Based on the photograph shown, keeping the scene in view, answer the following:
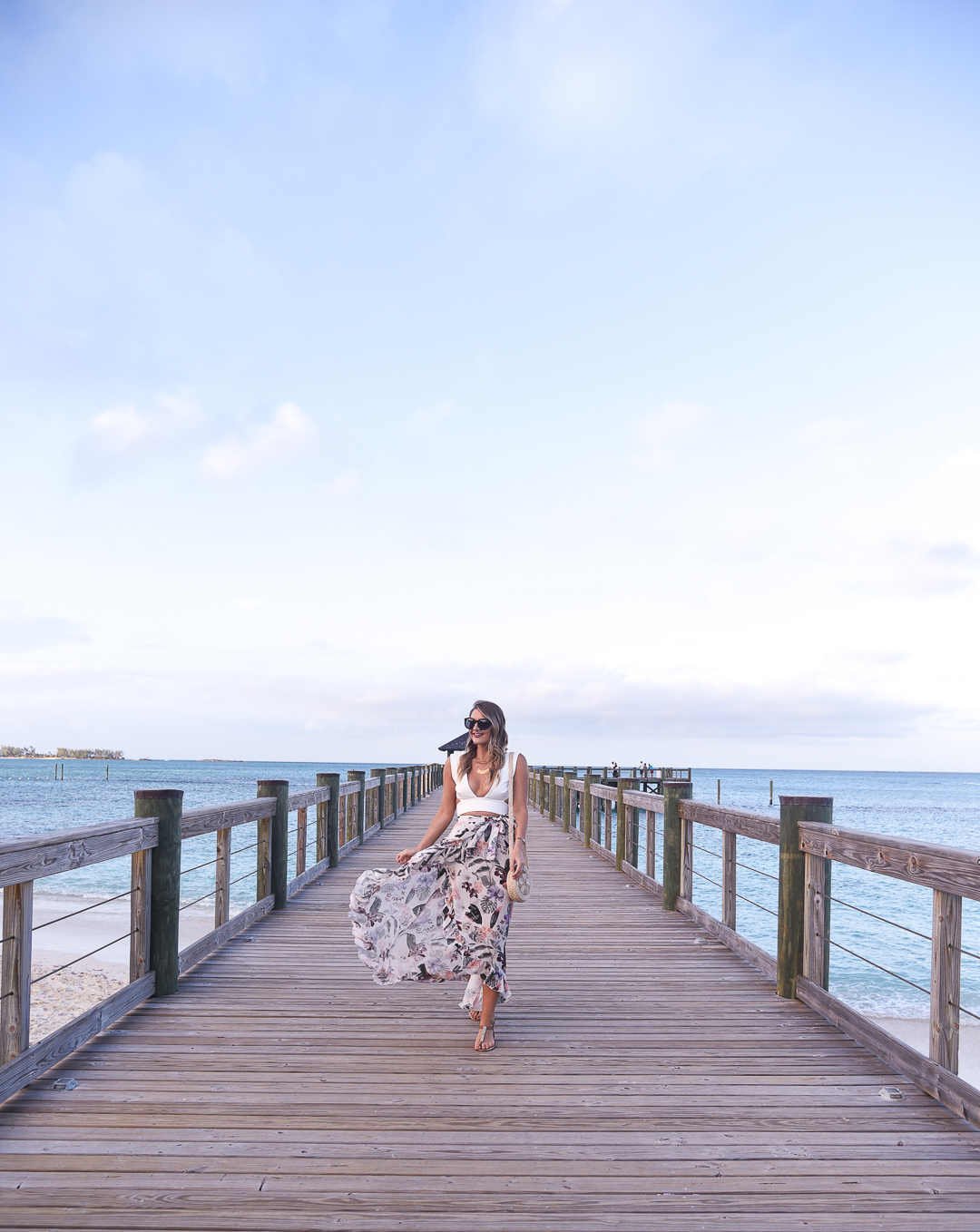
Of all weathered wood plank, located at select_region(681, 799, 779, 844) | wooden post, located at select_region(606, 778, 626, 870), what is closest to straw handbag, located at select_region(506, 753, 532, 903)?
weathered wood plank, located at select_region(681, 799, 779, 844)

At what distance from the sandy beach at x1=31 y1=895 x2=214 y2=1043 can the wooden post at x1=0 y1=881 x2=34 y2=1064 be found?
594cm

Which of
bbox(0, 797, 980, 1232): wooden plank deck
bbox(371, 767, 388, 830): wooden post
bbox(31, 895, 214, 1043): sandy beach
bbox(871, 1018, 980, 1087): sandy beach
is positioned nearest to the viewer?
bbox(0, 797, 980, 1232): wooden plank deck

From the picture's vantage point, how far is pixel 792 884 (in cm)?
461

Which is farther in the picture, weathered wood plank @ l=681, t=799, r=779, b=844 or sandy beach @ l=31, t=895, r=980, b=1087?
sandy beach @ l=31, t=895, r=980, b=1087

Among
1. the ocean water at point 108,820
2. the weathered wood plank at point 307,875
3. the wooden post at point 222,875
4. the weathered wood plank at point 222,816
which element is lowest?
the ocean water at point 108,820

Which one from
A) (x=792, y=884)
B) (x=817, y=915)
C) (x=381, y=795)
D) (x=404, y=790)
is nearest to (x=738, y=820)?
(x=792, y=884)

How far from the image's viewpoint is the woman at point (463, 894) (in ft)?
13.1

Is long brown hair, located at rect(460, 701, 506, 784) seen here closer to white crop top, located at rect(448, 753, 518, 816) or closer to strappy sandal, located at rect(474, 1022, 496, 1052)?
white crop top, located at rect(448, 753, 518, 816)

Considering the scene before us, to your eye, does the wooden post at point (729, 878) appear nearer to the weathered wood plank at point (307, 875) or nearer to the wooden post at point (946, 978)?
the wooden post at point (946, 978)

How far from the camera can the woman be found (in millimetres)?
3992

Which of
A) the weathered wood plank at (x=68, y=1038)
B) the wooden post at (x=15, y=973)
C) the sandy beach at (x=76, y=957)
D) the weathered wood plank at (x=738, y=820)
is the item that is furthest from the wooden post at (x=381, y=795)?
the wooden post at (x=15, y=973)

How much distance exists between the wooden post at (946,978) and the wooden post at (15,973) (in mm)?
3535

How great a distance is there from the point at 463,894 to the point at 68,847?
1803mm

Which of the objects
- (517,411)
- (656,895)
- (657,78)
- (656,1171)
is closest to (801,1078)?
(656,1171)
